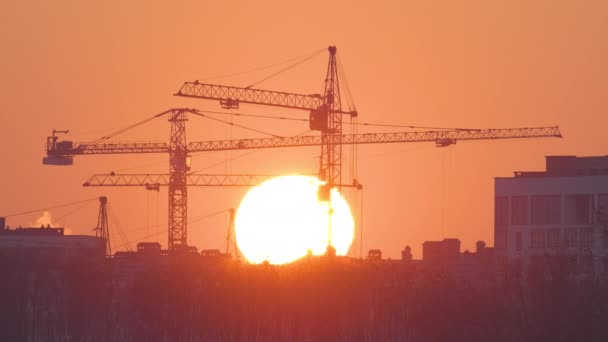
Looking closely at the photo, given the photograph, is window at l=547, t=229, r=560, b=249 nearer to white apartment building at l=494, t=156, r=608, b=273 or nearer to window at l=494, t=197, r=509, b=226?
white apartment building at l=494, t=156, r=608, b=273

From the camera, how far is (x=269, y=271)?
113000 millimetres

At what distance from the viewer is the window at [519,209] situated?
170m

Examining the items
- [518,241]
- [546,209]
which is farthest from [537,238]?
[546,209]

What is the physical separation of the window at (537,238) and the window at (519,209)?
198cm

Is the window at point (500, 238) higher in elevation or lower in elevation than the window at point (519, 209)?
lower

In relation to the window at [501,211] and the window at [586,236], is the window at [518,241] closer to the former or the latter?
the window at [501,211]

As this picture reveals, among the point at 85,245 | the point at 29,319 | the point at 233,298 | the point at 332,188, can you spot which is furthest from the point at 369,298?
the point at 332,188

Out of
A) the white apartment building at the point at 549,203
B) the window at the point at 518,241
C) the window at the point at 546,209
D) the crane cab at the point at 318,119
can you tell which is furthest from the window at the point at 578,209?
the crane cab at the point at 318,119

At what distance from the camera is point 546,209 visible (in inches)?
6673

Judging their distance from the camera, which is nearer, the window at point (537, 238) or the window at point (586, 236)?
the window at point (586, 236)

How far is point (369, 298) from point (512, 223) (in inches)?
2725

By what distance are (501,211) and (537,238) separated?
6.79 m

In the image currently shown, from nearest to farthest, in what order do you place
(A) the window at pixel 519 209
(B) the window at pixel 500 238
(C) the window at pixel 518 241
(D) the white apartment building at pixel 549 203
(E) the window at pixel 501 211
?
(D) the white apartment building at pixel 549 203 → (C) the window at pixel 518 241 → (A) the window at pixel 519 209 → (E) the window at pixel 501 211 → (B) the window at pixel 500 238

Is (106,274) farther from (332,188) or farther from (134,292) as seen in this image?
(332,188)
